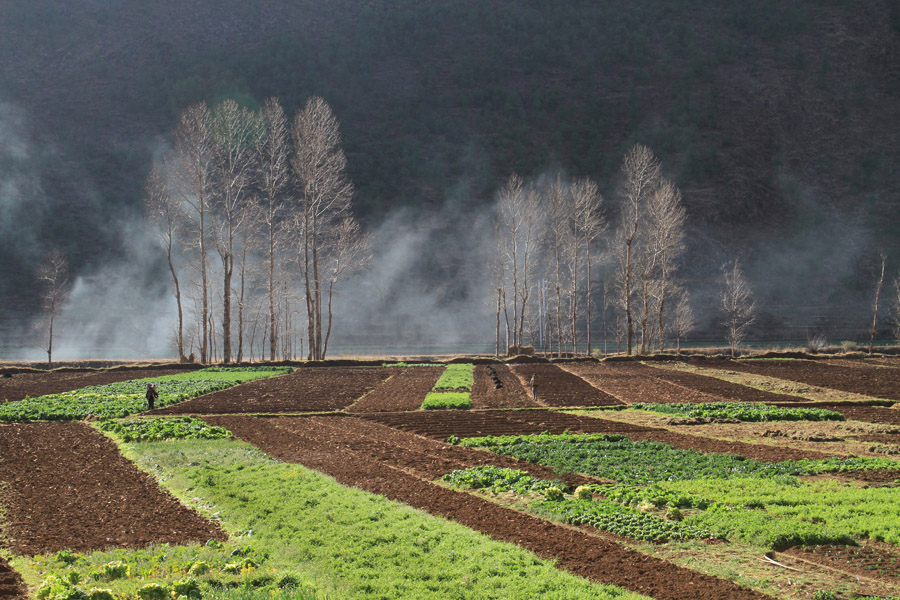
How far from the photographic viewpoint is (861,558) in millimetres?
11094

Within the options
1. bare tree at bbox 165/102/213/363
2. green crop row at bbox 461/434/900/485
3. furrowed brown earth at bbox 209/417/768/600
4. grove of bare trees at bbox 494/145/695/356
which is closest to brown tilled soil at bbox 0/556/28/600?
furrowed brown earth at bbox 209/417/768/600

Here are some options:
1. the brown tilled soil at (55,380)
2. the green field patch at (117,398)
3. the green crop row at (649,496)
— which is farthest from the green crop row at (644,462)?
the brown tilled soil at (55,380)

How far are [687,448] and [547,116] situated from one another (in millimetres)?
139257

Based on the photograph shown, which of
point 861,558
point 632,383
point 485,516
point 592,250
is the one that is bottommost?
point 861,558

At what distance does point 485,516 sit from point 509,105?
149 metres

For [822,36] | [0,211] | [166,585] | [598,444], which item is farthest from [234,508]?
[822,36]

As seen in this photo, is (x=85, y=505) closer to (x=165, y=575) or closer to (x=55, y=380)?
(x=165, y=575)

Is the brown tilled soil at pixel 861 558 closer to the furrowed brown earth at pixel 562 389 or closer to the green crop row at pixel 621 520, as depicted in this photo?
the green crop row at pixel 621 520

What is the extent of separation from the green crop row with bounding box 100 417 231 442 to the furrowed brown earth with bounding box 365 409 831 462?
6.74m

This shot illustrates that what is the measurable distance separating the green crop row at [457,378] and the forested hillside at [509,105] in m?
71.3

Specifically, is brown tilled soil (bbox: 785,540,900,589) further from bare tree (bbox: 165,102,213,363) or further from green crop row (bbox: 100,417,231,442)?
bare tree (bbox: 165,102,213,363)

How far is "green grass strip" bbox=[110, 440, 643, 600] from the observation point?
980 centimetres

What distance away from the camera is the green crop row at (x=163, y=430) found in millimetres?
23812

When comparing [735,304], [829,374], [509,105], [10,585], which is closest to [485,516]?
[10,585]
